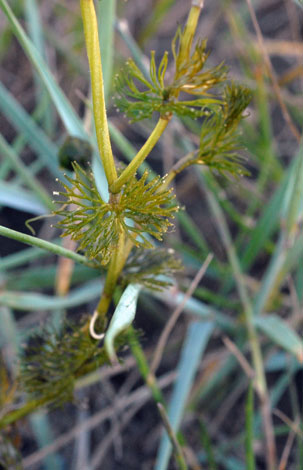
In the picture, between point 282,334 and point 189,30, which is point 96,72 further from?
point 282,334

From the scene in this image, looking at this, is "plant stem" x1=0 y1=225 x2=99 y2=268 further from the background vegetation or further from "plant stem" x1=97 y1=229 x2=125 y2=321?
the background vegetation

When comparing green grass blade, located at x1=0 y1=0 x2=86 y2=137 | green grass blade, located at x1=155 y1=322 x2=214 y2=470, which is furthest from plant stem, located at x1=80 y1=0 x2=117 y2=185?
green grass blade, located at x1=155 y1=322 x2=214 y2=470

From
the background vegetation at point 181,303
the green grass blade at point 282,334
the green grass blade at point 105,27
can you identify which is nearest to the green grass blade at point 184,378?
the background vegetation at point 181,303

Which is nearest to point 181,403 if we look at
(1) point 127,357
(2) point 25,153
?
(1) point 127,357

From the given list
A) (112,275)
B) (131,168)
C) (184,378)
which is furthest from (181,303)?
(131,168)

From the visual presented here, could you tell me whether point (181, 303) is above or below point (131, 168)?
below

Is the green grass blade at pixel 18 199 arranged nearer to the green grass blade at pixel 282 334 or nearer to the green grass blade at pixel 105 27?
the green grass blade at pixel 105 27

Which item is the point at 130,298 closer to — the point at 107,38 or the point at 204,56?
the point at 204,56

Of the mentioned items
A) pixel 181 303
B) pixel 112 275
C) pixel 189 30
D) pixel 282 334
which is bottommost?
pixel 282 334
